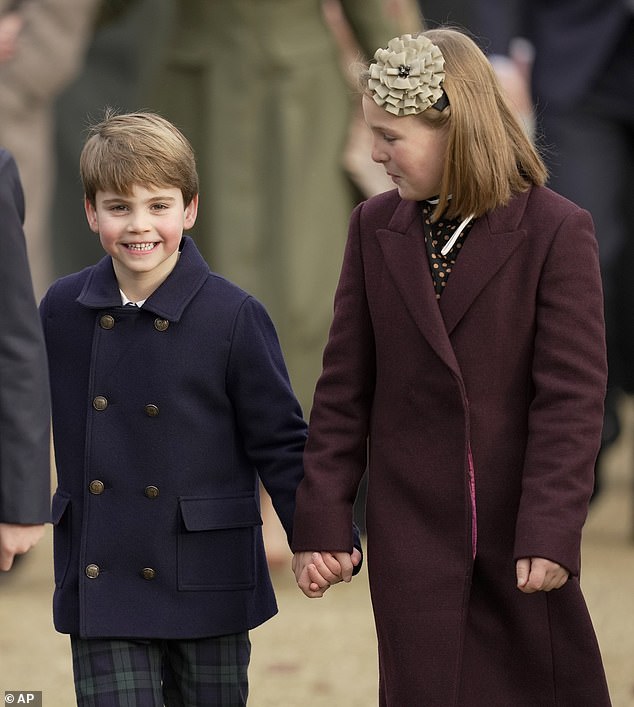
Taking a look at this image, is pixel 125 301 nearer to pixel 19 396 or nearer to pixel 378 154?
pixel 19 396

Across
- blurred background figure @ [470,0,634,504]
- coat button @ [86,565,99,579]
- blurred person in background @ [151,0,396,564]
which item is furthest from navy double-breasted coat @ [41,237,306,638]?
blurred background figure @ [470,0,634,504]

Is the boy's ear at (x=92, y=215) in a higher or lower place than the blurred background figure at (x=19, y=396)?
higher

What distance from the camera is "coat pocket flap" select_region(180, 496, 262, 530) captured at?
3746mm

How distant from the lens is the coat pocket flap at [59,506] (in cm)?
380

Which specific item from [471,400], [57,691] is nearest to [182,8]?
[57,691]

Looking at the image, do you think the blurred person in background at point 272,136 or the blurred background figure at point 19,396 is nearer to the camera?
the blurred background figure at point 19,396

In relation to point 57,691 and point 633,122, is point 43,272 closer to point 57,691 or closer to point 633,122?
point 633,122

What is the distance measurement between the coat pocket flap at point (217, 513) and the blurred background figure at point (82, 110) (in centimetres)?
353

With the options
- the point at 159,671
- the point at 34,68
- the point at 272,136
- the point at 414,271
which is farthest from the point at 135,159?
the point at 34,68

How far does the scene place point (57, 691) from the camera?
5.04m

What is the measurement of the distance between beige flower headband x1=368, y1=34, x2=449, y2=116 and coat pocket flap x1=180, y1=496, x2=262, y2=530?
74 centimetres

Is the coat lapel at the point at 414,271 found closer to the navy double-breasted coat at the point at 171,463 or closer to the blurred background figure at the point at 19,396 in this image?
the navy double-breasted coat at the point at 171,463

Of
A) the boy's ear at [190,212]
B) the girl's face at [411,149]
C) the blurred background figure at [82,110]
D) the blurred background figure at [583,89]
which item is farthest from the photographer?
the blurred background figure at [82,110]

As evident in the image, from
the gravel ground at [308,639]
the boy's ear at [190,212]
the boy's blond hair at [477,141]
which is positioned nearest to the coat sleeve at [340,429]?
the boy's blond hair at [477,141]
